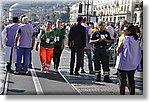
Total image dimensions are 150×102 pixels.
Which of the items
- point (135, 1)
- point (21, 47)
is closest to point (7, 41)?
point (21, 47)

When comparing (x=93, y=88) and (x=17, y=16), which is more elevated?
(x=17, y=16)

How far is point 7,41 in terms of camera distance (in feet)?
14.3

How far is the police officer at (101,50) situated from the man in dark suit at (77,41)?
0.31 ft

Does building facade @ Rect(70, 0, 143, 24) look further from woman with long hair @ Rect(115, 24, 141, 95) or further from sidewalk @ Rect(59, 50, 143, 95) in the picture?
sidewalk @ Rect(59, 50, 143, 95)

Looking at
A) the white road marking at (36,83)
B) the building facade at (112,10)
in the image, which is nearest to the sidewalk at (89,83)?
the white road marking at (36,83)

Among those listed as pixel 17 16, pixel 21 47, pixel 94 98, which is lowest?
pixel 94 98

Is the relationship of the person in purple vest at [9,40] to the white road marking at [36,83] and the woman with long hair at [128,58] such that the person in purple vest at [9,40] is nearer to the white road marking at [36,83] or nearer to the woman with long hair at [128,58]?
the white road marking at [36,83]

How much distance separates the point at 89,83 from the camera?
14.5 ft

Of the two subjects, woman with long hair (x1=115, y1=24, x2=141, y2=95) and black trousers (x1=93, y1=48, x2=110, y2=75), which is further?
black trousers (x1=93, y1=48, x2=110, y2=75)

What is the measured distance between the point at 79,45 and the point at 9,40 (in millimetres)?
651

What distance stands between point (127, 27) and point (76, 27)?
48 centimetres

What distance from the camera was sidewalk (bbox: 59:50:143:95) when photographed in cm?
438

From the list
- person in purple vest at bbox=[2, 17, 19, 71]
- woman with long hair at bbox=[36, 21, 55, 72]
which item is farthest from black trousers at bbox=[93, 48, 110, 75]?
person in purple vest at bbox=[2, 17, 19, 71]

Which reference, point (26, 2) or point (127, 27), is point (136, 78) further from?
point (26, 2)
